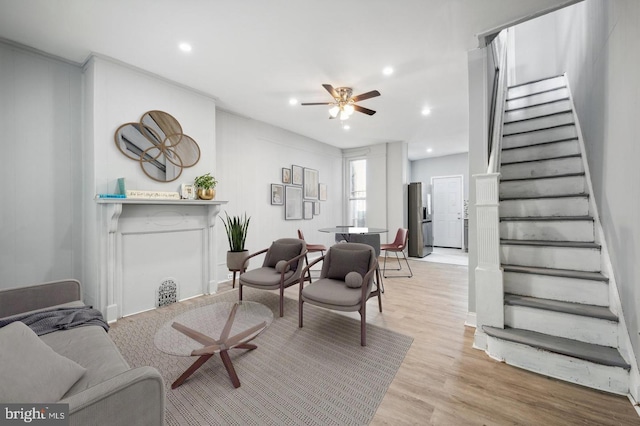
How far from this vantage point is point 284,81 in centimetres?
333

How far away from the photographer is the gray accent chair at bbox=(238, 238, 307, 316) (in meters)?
2.82

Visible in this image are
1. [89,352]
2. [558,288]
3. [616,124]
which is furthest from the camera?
[558,288]

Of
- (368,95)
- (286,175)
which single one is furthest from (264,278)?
(286,175)

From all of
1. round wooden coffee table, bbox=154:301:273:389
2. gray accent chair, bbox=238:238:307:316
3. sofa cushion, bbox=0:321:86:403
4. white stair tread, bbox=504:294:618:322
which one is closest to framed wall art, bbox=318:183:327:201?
gray accent chair, bbox=238:238:307:316

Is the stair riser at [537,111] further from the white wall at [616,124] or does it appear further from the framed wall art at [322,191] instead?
the framed wall art at [322,191]

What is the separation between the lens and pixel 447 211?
7.73 m

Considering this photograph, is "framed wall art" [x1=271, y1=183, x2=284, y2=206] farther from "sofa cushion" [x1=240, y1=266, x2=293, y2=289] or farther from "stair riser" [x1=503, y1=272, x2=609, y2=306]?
"stair riser" [x1=503, y1=272, x2=609, y2=306]

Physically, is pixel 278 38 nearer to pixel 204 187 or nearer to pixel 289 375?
pixel 204 187

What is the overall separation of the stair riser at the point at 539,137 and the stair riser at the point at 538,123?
9 cm

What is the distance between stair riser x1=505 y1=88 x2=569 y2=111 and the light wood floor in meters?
3.43

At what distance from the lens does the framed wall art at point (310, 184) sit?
595 centimetres

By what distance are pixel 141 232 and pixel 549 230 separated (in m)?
4.35

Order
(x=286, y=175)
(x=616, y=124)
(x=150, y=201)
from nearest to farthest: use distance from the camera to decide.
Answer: (x=616, y=124), (x=150, y=201), (x=286, y=175)

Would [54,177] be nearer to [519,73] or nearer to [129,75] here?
[129,75]
